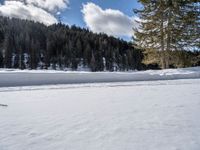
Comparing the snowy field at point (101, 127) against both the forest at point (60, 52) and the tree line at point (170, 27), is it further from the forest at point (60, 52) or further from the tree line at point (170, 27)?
the forest at point (60, 52)

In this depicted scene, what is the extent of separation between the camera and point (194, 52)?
21641 millimetres

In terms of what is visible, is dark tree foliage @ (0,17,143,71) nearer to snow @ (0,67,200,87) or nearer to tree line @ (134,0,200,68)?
tree line @ (134,0,200,68)

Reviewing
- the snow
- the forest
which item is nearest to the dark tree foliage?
the forest

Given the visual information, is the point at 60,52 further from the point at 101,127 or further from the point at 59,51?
the point at 101,127

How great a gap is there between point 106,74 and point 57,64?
63318mm

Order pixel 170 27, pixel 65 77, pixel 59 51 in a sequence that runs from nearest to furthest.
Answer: pixel 65 77 < pixel 170 27 < pixel 59 51

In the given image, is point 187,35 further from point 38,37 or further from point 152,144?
point 38,37

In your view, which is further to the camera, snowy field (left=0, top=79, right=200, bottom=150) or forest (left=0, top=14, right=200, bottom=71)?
forest (left=0, top=14, right=200, bottom=71)

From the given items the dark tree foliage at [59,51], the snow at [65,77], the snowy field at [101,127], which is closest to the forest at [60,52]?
the dark tree foliage at [59,51]

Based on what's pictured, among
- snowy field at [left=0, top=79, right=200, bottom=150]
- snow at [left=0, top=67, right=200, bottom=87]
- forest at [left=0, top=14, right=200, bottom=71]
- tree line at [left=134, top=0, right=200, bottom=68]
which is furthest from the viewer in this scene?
forest at [left=0, top=14, right=200, bottom=71]

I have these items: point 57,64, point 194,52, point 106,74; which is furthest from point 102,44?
point 106,74

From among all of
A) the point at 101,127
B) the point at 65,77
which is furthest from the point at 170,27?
the point at 101,127

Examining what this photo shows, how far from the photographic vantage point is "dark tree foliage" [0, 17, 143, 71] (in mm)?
68750

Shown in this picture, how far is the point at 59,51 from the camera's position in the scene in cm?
7806
